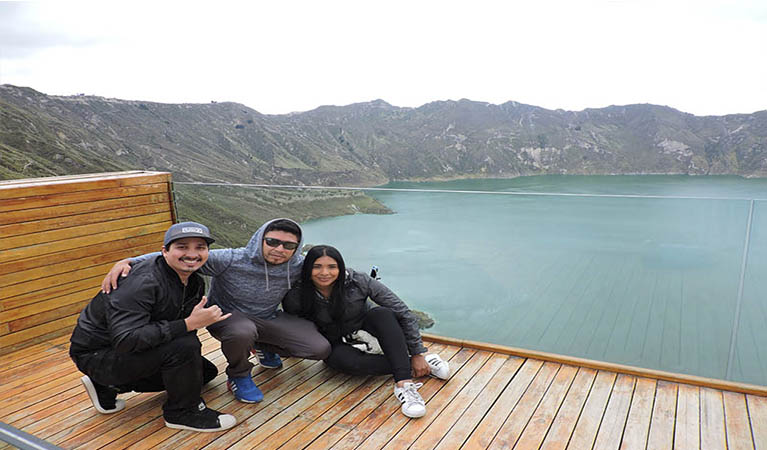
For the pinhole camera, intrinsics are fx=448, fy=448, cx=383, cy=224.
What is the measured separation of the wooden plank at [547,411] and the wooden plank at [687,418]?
424 millimetres

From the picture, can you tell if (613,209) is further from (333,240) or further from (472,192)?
(333,240)

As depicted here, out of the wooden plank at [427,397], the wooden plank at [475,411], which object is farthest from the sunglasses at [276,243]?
the wooden plank at [475,411]

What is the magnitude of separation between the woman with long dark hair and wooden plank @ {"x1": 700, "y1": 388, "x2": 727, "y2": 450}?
102 cm

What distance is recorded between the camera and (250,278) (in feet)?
6.56

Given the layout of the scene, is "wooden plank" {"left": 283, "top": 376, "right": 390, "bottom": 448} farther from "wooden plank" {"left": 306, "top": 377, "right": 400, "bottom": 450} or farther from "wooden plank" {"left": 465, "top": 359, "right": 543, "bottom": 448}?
"wooden plank" {"left": 465, "top": 359, "right": 543, "bottom": 448}

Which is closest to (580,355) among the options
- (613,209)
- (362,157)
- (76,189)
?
(613,209)

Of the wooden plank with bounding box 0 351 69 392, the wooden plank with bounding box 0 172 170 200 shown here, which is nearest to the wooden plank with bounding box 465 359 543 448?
the wooden plank with bounding box 0 351 69 392

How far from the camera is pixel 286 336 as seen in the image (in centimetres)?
204

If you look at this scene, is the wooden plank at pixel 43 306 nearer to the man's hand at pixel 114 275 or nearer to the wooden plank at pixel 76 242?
the wooden plank at pixel 76 242

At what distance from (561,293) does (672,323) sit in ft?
2.02

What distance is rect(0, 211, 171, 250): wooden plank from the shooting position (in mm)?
2525

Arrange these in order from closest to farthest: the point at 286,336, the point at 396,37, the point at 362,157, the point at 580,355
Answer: the point at 286,336 < the point at 580,355 < the point at 362,157 < the point at 396,37

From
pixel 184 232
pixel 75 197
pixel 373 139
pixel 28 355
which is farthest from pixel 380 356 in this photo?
pixel 373 139

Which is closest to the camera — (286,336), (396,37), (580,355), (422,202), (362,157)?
(286,336)
